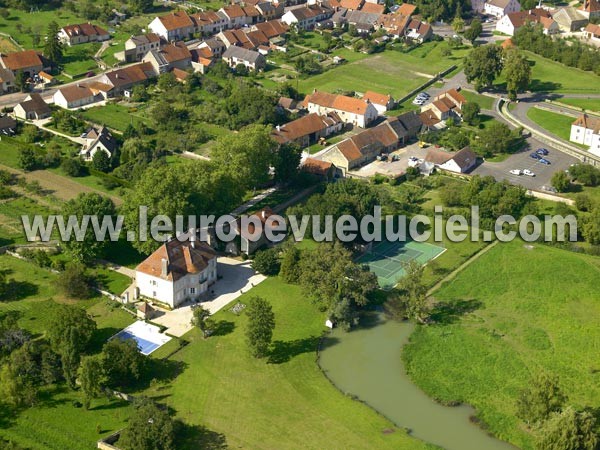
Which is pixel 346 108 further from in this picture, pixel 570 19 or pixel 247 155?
pixel 570 19

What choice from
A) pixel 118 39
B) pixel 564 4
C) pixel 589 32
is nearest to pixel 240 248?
pixel 118 39

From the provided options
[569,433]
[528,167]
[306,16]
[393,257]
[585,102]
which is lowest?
[393,257]

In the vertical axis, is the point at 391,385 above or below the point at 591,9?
below

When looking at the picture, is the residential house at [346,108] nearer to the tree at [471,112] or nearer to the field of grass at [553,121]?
the tree at [471,112]

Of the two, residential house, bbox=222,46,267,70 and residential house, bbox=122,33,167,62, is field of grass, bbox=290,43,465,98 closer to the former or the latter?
residential house, bbox=222,46,267,70

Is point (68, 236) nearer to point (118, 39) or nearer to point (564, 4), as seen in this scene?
point (118, 39)

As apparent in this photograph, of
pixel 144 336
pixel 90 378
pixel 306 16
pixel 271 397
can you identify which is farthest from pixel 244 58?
pixel 90 378

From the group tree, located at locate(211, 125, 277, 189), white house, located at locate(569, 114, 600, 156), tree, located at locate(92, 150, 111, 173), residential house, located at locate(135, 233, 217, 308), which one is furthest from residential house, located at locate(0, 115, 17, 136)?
white house, located at locate(569, 114, 600, 156)
